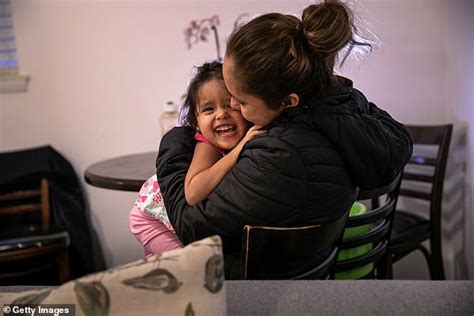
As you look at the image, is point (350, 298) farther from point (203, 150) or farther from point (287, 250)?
point (203, 150)

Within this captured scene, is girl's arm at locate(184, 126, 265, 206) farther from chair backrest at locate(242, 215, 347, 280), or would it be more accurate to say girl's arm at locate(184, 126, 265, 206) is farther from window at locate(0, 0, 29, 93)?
window at locate(0, 0, 29, 93)

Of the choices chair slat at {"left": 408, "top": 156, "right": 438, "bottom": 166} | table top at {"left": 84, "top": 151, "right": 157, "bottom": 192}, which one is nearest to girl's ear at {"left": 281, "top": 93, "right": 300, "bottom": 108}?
table top at {"left": 84, "top": 151, "right": 157, "bottom": 192}

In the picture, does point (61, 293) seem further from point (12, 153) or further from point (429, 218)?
point (12, 153)

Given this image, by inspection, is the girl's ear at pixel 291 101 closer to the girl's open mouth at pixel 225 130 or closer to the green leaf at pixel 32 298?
the girl's open mouth at pixel 225 130

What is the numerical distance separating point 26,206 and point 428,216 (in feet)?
4.69

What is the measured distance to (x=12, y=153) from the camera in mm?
1984

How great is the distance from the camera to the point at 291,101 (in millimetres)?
697

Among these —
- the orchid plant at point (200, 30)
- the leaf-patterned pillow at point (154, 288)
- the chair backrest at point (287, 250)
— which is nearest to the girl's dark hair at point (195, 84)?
the chair backrest at point (287, 250)

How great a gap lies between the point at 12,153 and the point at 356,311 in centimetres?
171

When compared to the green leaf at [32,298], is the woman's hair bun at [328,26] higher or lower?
higher

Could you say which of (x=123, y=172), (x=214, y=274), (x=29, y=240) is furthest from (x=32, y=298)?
(x=29, y=240)

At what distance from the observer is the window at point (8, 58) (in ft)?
6.32

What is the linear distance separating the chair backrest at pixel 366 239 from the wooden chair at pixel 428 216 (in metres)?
0.42

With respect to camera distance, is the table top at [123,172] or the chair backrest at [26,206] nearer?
the table top at [123,172]
